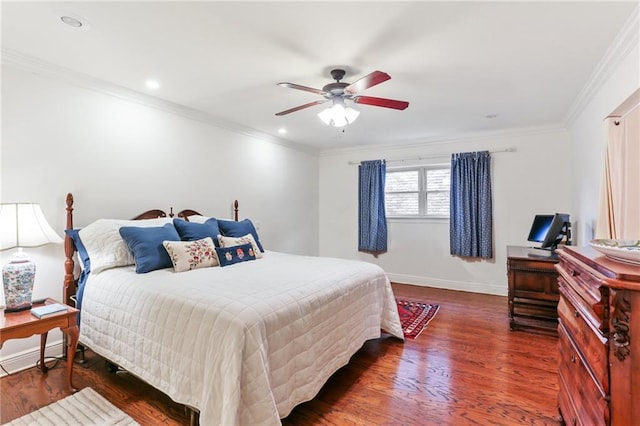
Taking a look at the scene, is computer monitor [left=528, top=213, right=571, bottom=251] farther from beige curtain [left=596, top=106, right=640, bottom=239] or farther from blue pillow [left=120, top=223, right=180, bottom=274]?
blue pillow [left=120, top=223, right=180, bottom=274]

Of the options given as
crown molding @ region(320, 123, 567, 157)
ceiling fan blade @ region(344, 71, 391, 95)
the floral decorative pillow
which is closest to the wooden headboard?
the floral decorative pillow

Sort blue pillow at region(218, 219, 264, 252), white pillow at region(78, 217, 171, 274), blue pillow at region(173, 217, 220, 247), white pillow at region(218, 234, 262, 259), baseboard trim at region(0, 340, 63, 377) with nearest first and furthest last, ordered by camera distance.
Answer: baseboard trim at region(0, 340, 63, 377) < white pillow at region(78, 217, 171, 274) < blue pillow at region(173, 217, 220, 247) < white pillow at region(218, 234, 262, 259) < blue pillow at region(218, 219, 264, 252)

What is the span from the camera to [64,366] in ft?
7.97

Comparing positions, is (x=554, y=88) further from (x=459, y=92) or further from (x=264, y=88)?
(x=264, y=88)

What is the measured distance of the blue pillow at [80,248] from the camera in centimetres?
250

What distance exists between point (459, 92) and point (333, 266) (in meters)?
2.13

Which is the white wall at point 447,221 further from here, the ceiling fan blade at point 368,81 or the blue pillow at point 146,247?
the blue pillow at point 146,247

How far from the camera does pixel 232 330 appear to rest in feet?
4.96

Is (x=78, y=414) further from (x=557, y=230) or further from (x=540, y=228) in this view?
(x=540, y=228)

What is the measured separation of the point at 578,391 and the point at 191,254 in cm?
256

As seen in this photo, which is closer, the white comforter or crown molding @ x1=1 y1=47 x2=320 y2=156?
the white comforter

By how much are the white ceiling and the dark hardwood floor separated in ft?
7.88

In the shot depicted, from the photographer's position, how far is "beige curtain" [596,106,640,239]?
206cm

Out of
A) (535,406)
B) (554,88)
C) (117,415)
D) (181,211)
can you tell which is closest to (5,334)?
(117,415)
